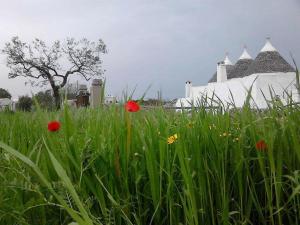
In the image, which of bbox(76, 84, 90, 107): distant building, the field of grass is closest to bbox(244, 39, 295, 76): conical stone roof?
bbox(76, 84, 90, 107): distant building

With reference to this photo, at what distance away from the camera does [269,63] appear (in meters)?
28.8

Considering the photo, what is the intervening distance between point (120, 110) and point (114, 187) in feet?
1.44

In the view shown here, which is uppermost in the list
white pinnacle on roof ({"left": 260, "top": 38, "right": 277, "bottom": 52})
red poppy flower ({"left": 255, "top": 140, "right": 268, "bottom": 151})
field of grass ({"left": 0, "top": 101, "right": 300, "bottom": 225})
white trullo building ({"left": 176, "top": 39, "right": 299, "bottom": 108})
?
white pinnacle on roof ({"left": 260, "top": 38, "right": 277, "bottom": 52})

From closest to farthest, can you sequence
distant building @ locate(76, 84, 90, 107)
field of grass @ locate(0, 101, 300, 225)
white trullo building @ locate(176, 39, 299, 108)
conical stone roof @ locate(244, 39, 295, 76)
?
field of grass @ locate(0, 101, 300, 225) → distant building @ locate(76, 84, 90, 107) → white trullo building @ locate(176, 39, 299, 108) → conical stone roof @ locate(244, 39, 295, 76)


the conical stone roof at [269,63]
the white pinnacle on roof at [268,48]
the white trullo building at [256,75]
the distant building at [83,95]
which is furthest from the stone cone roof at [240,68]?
the distant building at [83,95]

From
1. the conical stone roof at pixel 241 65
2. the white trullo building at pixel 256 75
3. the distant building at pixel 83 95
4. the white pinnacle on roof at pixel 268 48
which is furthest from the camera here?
the conical stone roof at pixel 241 65

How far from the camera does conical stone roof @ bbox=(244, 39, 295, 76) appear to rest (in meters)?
28.1

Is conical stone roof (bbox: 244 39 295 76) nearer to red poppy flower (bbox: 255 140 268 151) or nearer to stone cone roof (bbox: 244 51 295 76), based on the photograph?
stone cone roof (bbox: 244 51 295 76)

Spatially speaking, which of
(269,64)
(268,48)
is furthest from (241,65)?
(269,64)

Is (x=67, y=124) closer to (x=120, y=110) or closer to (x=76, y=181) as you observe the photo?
(x=76, y=181)

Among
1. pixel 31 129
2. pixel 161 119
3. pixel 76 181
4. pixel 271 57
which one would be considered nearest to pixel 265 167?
pixel 161 119

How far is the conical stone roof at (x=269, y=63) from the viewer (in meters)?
28.1

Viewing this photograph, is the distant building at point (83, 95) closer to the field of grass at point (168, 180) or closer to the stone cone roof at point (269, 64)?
the field of grass at point (168, 180)

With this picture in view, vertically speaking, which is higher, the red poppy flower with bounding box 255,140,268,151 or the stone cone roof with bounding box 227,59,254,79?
the stone cone roof with bounding box 227,59,254,79
